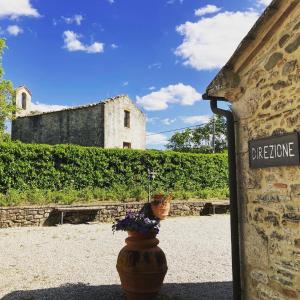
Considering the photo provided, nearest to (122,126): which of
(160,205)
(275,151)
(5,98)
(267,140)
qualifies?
(5,98)

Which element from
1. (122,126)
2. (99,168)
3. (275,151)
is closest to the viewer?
(275,151)

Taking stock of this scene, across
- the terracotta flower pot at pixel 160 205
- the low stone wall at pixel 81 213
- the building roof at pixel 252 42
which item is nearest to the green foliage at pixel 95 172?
the low stone wall at pixel 81 213

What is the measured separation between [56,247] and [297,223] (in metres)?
6.48

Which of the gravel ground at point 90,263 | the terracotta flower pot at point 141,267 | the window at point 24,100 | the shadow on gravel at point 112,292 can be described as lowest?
the shadow on gravel at point 112,292

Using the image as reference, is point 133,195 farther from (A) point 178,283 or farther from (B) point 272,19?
(B) point 272,19

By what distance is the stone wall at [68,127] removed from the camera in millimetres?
25094

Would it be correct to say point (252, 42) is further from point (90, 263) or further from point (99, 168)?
point (99, 168)

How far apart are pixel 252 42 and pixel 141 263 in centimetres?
325

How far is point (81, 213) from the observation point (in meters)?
13.1

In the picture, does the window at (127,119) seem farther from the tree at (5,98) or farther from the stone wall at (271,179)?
the stone wall at (271,179)

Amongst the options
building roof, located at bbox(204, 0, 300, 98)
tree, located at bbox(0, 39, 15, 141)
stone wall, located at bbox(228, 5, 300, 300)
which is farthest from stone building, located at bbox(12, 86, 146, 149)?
stone wall, located at bbox(228, 5, 300, 300)

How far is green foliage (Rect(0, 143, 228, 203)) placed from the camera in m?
14.0

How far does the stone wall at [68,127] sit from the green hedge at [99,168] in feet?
27.6

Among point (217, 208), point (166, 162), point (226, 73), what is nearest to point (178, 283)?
point (226, 73)
